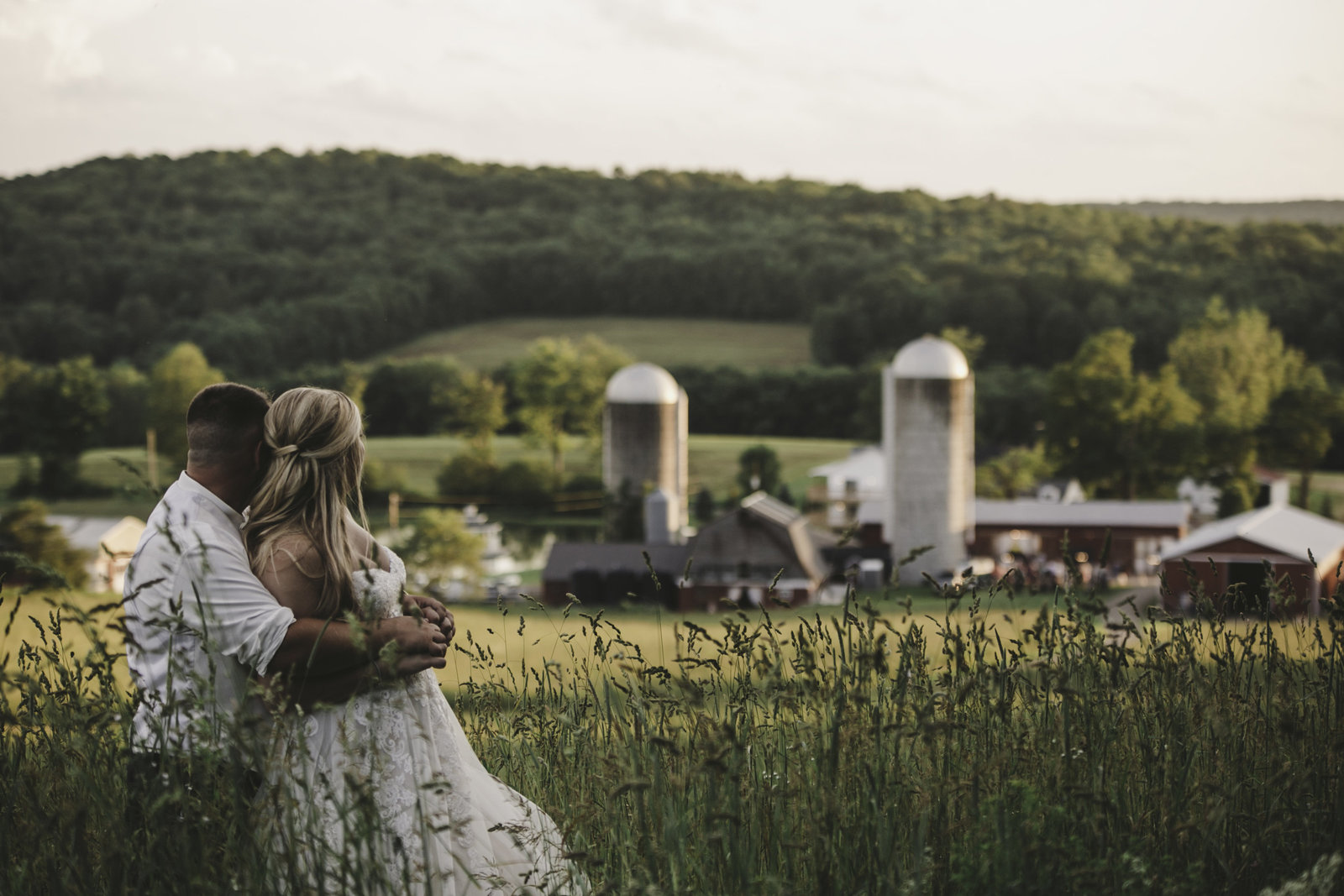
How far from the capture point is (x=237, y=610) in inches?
93.6

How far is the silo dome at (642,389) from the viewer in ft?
103

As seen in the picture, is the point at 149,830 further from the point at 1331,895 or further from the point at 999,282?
the point at 999,282

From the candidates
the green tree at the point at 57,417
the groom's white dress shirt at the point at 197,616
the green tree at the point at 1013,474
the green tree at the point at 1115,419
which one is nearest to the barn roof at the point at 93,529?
the green tree at the point at 57,417

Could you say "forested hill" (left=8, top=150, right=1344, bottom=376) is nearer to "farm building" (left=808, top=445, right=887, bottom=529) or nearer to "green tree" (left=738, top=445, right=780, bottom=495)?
"green tree" (left=738, top=445, right=780, bottom=495)

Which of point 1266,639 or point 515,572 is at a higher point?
point 1266,639

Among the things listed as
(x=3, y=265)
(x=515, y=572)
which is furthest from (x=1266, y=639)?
(x=3, y=265)

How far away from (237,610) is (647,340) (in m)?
80.7

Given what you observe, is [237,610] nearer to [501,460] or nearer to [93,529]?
[93,529]

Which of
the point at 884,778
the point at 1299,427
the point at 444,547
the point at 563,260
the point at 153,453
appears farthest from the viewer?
the point at 563,260

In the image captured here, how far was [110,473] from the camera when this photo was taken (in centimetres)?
5416

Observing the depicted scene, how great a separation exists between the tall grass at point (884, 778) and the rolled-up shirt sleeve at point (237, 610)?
22 cm

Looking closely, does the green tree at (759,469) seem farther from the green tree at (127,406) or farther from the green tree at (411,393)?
the green tree at (127,406)

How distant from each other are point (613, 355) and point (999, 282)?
2519cm

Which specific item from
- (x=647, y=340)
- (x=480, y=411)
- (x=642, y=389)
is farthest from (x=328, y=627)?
(x=647, y=340)
